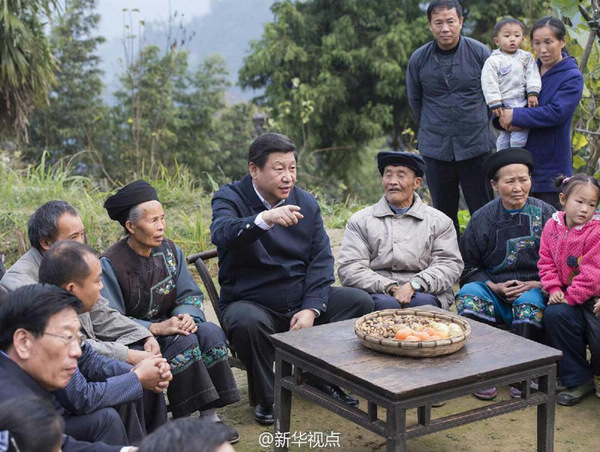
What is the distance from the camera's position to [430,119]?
18.9 feet

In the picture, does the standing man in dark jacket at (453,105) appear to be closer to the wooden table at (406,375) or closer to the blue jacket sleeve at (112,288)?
the wooden table at (406,375)

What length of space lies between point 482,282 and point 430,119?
1520 millimetres

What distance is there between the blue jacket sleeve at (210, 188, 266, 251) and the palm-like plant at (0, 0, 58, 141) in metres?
5.63

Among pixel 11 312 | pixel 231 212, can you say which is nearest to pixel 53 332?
pixel 11 312

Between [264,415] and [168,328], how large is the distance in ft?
2.51

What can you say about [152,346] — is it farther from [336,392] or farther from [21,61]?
[21,61]

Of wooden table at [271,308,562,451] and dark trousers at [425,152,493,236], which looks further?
dark trousers at [425,152,493,236]

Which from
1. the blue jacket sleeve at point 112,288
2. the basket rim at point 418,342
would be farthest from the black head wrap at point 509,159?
the blue jacket sleeve at point 112,288

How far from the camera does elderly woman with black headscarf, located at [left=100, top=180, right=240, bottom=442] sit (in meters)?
3.97

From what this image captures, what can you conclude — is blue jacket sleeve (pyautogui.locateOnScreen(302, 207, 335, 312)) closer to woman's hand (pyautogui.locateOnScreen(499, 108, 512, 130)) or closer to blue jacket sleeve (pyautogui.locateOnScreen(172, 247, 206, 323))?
blue jacket sleeve (pyautogui.locateOnScreen(172, 247, 206, 323))

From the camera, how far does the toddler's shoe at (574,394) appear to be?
14.6ft

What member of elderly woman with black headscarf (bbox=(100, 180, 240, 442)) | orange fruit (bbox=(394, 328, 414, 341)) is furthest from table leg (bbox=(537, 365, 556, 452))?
elderly woman with black headscarf (bbox=(100, 180, 240, 442))

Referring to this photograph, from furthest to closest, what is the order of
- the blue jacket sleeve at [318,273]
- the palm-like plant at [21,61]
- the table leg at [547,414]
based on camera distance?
1. the palm-like plant at [21,61]
2. the blue jacket sleeve at [318,273]
3. the table leg at [547,414]

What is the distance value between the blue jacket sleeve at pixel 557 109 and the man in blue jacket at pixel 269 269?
1668mm
